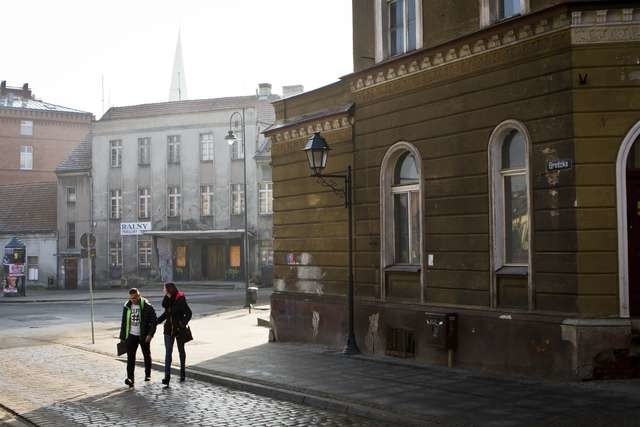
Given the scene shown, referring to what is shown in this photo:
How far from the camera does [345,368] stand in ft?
45.4

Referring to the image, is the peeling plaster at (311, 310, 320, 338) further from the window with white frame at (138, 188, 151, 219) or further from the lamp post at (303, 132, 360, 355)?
the window with white frame at (138, 188, 151, 219)

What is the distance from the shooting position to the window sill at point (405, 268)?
48.0 ft

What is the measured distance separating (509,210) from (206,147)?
3862 centimetres

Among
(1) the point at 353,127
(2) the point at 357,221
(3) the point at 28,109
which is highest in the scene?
(3) the point at 28,109

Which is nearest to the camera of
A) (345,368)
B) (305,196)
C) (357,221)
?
(345,368)

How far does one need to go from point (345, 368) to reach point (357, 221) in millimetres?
3541

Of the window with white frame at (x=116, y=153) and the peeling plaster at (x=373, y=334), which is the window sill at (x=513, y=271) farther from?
the window with white frame at (x=116, y=153)

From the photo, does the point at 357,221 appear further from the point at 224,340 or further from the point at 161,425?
the point at 161,425

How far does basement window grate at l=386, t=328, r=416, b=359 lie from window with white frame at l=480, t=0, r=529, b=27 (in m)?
5.84

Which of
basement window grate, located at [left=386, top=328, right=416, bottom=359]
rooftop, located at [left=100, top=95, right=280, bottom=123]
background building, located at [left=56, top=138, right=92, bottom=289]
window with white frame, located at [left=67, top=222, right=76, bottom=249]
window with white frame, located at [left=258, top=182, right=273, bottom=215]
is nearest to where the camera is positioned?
basement window grate, located at [left=386, top=328, right=416, bottom=359]

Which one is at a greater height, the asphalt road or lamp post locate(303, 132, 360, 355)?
lamp post locate(303, 132, 360, 355)

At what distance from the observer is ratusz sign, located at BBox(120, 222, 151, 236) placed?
5103cm

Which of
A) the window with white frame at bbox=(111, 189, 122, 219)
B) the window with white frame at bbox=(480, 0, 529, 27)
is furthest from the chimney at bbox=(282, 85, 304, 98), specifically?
the window with white frame at bbox=(480, 0, 529, 27)

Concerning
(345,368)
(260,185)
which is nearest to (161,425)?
(345,368)
